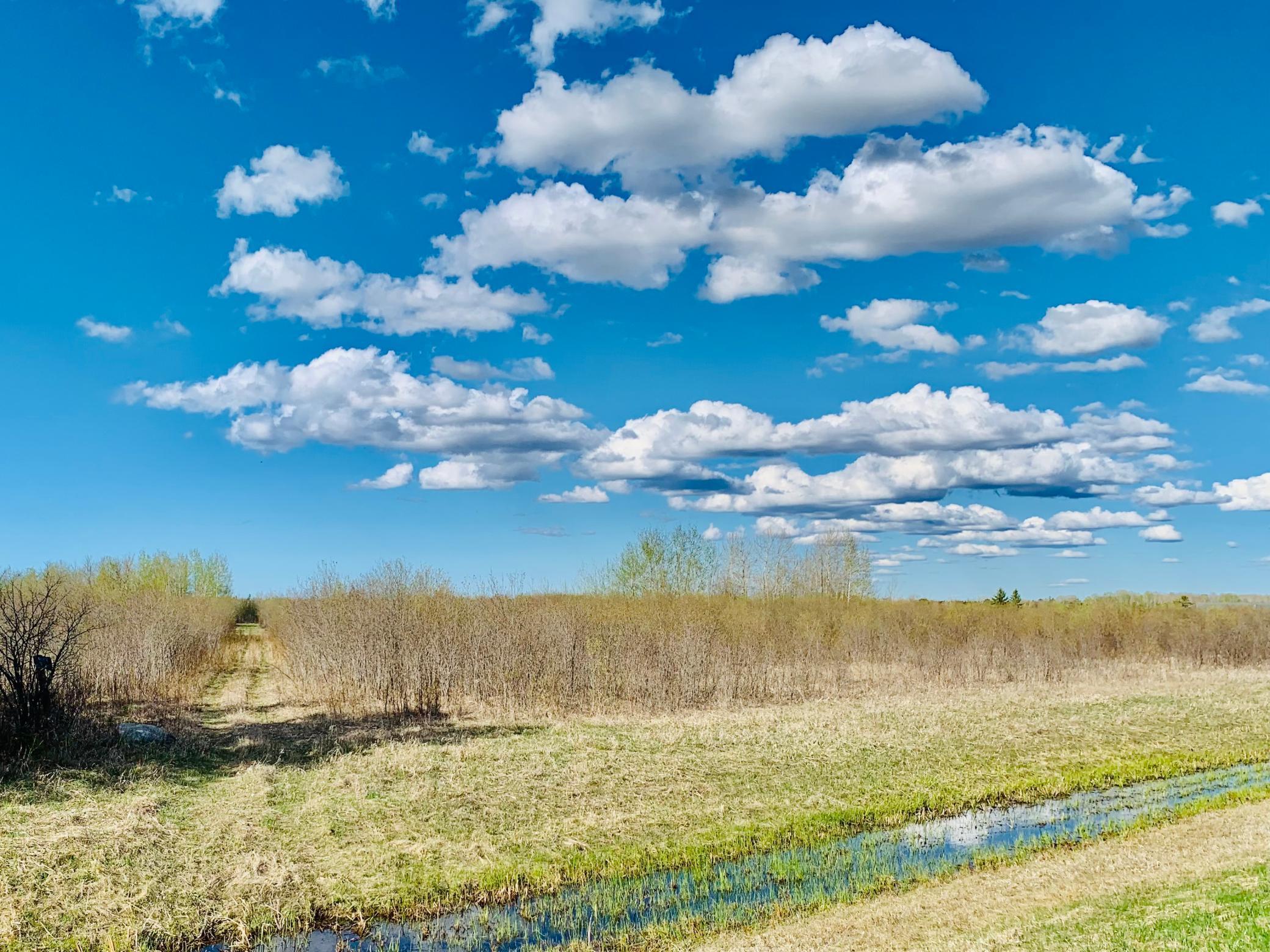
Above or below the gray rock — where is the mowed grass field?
below

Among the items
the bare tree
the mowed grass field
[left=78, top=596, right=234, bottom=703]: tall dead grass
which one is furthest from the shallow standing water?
[left=78, top=596, right=234, bottom=703]: tall dead grass

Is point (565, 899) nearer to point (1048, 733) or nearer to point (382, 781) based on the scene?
point (382, 781)

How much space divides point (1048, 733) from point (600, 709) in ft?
33.7

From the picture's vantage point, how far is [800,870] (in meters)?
10.2

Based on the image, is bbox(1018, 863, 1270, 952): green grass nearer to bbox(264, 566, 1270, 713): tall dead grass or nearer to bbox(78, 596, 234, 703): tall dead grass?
bbox(264, 566, 1270, 713): tall dead grass

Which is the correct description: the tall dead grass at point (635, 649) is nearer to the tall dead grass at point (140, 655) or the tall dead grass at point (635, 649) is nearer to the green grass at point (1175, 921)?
the tall dead grass at point (140, 655)

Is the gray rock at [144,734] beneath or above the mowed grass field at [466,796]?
above

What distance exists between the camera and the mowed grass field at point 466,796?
356 inches

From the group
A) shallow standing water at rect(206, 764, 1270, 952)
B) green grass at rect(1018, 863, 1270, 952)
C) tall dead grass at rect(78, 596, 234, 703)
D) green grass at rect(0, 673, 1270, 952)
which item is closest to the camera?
green grass at rect(1018, 863, 1270, 952)

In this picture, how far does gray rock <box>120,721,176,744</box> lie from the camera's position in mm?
15125

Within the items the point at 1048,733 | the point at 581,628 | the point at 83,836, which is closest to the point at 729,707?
the point at 581,628

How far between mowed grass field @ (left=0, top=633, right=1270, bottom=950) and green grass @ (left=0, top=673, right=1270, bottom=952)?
0.13 feet

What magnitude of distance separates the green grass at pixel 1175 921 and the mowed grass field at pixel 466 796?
4.17 meters

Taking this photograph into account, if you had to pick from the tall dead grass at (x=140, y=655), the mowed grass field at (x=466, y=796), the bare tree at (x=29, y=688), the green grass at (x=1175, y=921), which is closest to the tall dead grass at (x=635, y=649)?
the mowed grass field at (x=466, y=796)
